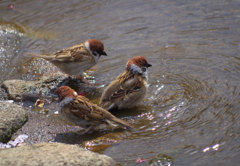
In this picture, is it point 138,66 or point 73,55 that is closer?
point 138,66

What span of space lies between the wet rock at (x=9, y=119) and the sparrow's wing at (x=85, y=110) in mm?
737

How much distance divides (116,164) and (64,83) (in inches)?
126

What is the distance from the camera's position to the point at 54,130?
16.8ft

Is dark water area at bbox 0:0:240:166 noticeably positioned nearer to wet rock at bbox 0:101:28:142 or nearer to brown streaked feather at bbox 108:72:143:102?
brown streaked feather at bbox 108:72:143:102

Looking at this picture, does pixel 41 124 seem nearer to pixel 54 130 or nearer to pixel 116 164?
pixel 54 130

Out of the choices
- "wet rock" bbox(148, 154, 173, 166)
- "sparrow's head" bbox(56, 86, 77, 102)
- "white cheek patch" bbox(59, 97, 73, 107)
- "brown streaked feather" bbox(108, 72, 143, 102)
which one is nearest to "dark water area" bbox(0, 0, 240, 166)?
"wet rock" bbox(148, 154, 173, 166)

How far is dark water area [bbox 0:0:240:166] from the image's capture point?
14.6ft

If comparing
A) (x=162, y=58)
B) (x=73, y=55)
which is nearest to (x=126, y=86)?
(x=162, y=58)

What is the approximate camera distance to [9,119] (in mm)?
4969

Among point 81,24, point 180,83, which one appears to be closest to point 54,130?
point 180,83

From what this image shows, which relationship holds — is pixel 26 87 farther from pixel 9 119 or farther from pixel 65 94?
pixel 9 119

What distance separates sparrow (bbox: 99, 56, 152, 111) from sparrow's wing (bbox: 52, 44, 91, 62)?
1451 mm

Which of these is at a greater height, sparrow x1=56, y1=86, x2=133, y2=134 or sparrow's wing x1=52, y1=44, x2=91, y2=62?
sparrow's wing x1=52, y1=44, x2=91, y2=62

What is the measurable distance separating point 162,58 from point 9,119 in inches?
132
